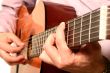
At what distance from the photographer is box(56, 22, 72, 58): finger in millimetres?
727

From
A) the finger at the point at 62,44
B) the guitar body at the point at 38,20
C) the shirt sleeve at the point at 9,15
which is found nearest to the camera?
the finger at the point at 62,44

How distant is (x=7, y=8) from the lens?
49.8 inches

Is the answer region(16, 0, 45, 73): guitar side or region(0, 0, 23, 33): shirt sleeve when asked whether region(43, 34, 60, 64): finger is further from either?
region(0, 0, 23, 33): shirt sleeve

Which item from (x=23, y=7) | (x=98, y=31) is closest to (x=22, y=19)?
(x=23, y=7)

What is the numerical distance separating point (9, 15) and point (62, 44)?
0.57 meters

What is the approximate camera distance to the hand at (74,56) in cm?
73

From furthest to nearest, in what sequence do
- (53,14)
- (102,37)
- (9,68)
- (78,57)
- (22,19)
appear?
(9,68), (22,19), (53,14), (78,57), (102,37)

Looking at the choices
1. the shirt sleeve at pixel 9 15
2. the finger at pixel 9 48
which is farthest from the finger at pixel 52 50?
the shirt sleeve at pixel 9 15

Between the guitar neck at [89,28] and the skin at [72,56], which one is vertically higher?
the guitar neck at [89,28]

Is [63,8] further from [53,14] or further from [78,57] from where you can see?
[78,57]

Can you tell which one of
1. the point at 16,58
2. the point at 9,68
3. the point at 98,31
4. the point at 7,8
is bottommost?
the point at 9,68

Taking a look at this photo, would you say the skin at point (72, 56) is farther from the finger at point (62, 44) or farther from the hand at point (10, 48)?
the hand at point (10, 48)

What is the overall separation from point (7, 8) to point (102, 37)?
77 centimetres

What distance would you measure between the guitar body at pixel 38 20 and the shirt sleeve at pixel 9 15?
2 centimetres
